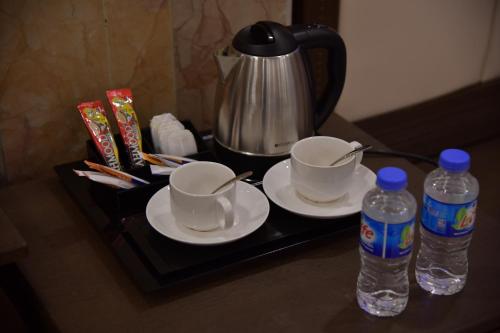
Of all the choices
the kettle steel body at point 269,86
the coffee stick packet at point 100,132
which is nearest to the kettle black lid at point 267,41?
the kettle steel body at point 269,86

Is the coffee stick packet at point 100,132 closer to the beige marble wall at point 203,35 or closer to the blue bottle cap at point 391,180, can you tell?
the beige marble wall at point 203,35

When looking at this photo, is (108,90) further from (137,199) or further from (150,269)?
(150,269)

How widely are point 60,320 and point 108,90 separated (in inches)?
18.9

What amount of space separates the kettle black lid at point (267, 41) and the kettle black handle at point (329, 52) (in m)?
0.02

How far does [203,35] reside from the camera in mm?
1326

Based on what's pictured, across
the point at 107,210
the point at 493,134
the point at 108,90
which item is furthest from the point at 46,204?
the point at 493,134

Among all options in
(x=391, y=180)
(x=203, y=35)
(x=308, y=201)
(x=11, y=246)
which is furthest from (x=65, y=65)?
(x=391, y=180)

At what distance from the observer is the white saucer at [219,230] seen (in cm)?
101

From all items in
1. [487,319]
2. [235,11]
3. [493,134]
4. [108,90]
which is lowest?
[493,134]

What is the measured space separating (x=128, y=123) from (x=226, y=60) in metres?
0.20

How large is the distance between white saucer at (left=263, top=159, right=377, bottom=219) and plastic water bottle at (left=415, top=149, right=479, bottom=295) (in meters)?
0.13

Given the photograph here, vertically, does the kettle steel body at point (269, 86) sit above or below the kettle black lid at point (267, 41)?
below

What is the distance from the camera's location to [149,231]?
3.45ft

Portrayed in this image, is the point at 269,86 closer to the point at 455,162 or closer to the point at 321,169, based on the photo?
the point at 321,169
